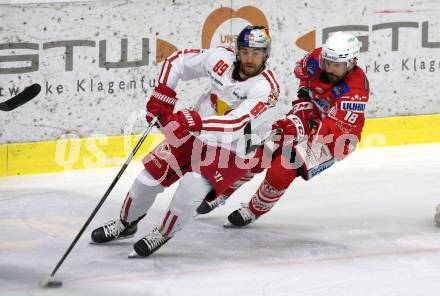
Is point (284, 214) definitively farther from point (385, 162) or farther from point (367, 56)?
point (367, 56)

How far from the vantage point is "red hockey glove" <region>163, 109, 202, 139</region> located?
4820mm

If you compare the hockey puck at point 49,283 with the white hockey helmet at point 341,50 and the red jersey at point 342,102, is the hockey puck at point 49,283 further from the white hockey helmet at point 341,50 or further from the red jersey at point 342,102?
Answer: the white hockey helmet at point 341,50

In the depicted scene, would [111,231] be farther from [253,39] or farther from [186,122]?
[253,39]

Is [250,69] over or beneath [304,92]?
over

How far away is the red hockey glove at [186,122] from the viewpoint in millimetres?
4820

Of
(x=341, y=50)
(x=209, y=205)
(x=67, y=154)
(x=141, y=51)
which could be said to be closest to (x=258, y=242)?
(x=209, y=205)

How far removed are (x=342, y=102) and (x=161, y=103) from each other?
2.81 feet

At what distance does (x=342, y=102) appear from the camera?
5328mm

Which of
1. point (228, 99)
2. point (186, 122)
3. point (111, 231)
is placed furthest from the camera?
point (111, 231)

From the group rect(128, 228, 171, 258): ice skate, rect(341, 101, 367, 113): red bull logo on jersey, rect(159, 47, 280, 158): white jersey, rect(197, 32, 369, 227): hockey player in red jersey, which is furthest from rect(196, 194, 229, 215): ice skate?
rect(341, 101, 367, 113): red bull logo on jersey

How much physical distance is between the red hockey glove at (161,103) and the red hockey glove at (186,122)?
0.27 metres

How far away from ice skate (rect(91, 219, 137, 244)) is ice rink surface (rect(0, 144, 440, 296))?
45 millimetres

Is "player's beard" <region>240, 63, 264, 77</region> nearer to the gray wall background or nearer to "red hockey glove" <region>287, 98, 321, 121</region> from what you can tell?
"red hockey glove" <region>287, 98, 321, 121</region>

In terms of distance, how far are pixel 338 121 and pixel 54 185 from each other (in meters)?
1.94
